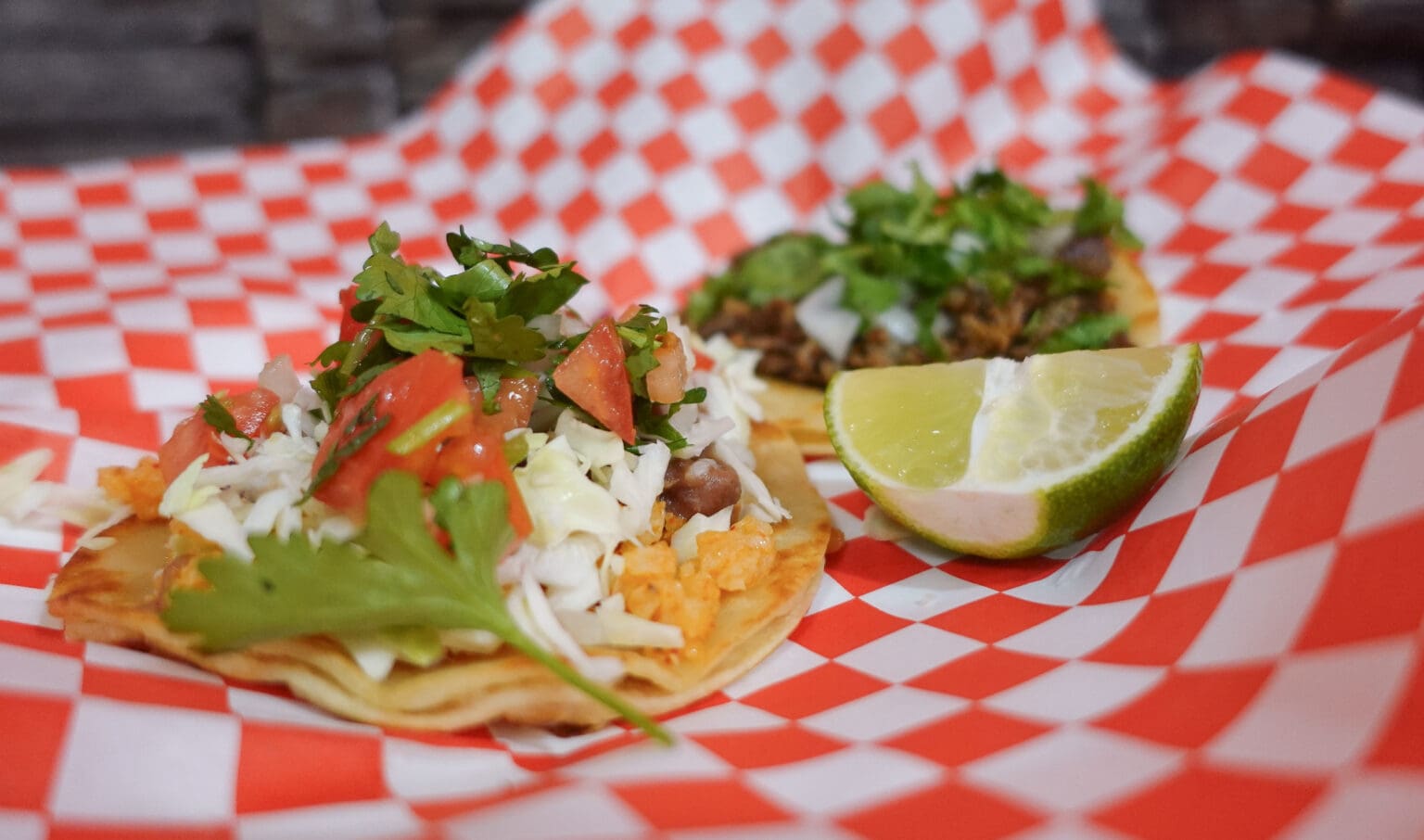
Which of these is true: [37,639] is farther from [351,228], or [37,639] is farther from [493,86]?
[493,86]

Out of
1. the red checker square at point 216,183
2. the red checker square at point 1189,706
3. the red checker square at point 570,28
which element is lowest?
the red checker square at point 1189,706

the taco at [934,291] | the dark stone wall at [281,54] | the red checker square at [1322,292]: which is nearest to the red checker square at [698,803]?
the taco at [934,291]

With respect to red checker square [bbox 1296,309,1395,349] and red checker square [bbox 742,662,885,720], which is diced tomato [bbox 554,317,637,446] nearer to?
red checker square [bbox 742,662,885,720]

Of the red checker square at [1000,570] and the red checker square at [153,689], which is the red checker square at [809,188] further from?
the red checker square at [153,689]

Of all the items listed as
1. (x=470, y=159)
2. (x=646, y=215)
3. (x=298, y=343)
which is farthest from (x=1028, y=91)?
(x=298, y=343)

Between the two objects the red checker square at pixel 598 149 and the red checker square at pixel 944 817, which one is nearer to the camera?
the red checker square at pixel 944 817

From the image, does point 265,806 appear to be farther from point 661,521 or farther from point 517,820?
point 661,521

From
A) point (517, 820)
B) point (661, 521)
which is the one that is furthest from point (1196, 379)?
point (517, 820)

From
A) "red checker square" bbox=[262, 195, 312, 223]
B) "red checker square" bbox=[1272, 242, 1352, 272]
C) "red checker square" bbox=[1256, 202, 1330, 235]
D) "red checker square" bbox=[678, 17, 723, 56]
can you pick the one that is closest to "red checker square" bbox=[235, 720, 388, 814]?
"red checker square" bbox=[1272, 242, 1352, 272]
